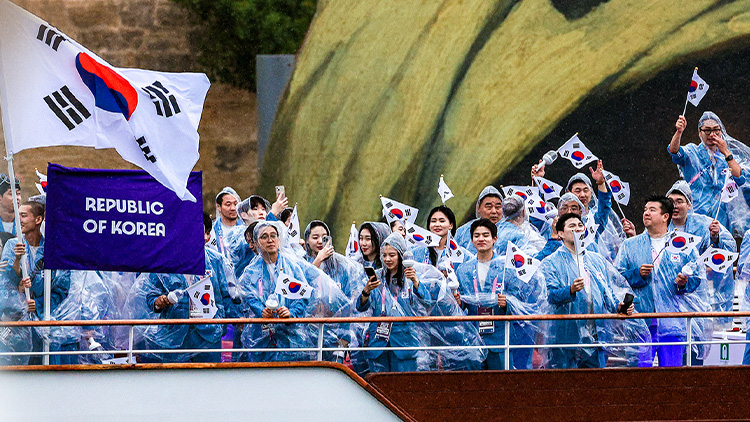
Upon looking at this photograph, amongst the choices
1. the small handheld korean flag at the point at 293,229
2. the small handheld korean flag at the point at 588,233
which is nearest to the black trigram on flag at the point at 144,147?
the small handheld korean flag at the point at 293,229

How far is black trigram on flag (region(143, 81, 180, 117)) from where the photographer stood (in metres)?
7.30

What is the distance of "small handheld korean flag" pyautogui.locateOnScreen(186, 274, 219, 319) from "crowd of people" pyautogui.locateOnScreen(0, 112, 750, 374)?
15 millimetres

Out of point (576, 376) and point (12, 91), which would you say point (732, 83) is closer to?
point (576, 376)

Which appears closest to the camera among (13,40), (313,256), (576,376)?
(13,40)

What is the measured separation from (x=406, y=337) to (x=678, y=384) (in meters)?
1.85

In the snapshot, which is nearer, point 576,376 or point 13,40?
point 13,40

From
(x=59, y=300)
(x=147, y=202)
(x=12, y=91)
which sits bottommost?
(x=59, y=300)

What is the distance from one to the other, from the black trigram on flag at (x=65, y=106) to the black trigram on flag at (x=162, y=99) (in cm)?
44

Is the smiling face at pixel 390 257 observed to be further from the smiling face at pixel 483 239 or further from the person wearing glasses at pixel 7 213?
the person wearing glasses at pixel 7 213

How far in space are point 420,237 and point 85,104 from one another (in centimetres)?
267

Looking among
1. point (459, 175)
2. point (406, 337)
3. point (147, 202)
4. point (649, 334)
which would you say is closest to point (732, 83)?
point (459, 175)

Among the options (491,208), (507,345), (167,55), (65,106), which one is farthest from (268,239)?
(167,55)

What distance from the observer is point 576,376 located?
303 inches

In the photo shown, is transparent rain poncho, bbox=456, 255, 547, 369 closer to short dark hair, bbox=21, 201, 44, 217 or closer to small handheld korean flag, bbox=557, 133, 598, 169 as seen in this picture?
small handheld korean flag, bbox=557, 133, 598, 169
